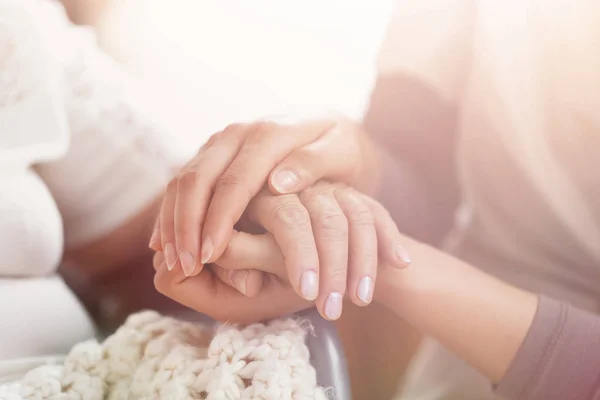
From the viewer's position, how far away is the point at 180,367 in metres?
0.31

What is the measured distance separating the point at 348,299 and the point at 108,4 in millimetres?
276

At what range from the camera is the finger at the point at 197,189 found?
0.31 metres

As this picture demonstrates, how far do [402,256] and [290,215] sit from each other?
0.08m

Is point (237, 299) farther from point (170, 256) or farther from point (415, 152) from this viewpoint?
point (415, 152)

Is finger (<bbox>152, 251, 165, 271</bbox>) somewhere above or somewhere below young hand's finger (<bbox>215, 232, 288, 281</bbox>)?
below

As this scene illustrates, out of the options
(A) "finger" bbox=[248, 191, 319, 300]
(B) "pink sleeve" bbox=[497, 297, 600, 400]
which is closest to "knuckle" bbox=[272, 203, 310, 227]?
(A) "finger" bbox=[248, 191, 319, 300]

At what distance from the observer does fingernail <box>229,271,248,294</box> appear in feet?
1.07

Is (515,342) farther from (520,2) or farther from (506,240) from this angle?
(520,2)

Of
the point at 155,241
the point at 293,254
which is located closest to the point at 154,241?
the point at 155,241

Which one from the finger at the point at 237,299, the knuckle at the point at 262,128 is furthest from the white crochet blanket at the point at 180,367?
the knuckle at the point at 262,128

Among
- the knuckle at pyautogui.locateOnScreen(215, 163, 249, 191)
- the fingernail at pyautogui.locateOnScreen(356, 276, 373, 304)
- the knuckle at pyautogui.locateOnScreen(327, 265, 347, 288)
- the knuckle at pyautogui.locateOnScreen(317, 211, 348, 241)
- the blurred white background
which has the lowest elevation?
the fingernail at pyautogui.locateOnScreen(356, 276, 373, 304)

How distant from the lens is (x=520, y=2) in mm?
365

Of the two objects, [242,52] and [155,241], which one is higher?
[242,52]

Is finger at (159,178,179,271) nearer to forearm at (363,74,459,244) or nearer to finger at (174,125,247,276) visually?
finger at (174,125,247,276)
